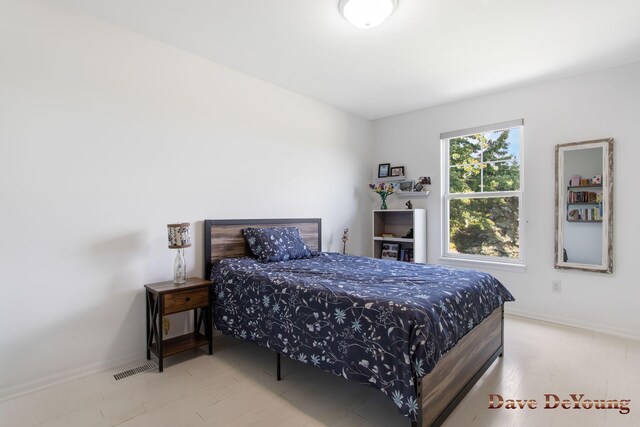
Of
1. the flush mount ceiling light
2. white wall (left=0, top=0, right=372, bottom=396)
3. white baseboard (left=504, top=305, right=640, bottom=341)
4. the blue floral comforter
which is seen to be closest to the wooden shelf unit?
white baseboard (left=504, top=305, right=640, bottom=341)

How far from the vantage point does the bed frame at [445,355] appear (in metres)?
1.57

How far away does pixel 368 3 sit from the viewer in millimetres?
2012

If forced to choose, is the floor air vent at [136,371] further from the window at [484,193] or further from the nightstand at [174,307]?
the window at [484,193]

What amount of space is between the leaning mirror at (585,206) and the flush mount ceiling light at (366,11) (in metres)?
2.44

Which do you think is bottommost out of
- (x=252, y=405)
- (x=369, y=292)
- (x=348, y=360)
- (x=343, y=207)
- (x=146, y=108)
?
(x=252, y=405)

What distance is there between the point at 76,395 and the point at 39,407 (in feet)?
0.57

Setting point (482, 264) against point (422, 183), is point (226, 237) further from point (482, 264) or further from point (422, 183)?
point (482, 264)

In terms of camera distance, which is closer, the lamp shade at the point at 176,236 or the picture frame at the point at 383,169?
the lamp shade at the point at 176,236

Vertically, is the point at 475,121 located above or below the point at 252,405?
above

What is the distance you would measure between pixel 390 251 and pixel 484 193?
138 cm

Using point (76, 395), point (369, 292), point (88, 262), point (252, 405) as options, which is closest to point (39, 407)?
point (76, 395)

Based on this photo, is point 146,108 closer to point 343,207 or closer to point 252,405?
point 252,405

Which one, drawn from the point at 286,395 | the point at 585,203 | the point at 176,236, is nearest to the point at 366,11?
the point at 176,236

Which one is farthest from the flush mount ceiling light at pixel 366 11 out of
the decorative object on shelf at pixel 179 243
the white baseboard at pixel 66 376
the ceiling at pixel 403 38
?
the white baseboard at pixel 66 376
